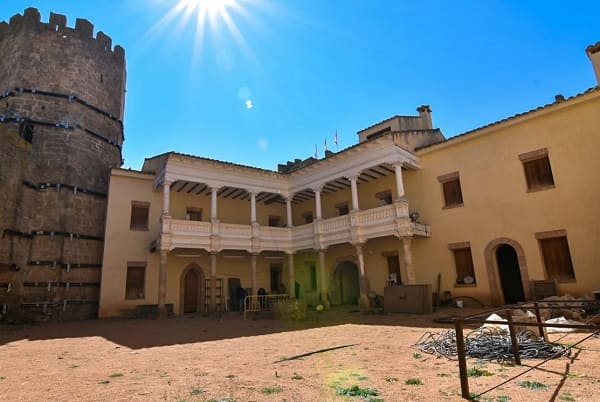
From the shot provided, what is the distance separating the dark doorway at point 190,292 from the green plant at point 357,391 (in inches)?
668

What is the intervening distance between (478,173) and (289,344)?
1227cm

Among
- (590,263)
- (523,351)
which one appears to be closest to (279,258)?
(590,263)

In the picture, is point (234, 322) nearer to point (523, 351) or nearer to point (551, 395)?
point (523, 351)

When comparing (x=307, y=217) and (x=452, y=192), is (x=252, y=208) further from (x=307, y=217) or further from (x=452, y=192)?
(x=452, y=192)

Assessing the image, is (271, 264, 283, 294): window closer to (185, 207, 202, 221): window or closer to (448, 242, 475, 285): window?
(185, 207, 202, 221): window

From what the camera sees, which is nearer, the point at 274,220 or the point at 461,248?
the point at 461,248

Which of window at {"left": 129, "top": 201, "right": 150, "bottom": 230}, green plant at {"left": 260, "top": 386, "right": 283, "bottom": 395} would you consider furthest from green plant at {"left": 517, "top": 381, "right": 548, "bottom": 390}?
window at {"left": 129, "top": 201, "right": 150, "bottom": 230}

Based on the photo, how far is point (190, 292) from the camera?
20.6m

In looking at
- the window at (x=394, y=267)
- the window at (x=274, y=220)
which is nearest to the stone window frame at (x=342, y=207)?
the window at (x=394, y=267)

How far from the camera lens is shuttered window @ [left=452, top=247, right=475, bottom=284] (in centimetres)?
1634

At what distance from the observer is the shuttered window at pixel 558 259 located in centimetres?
1396

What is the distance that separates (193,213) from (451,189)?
1438 centimetres

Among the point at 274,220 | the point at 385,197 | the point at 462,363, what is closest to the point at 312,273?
the point at 274,220

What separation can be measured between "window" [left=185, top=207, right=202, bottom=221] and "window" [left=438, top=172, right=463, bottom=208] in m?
13.6
